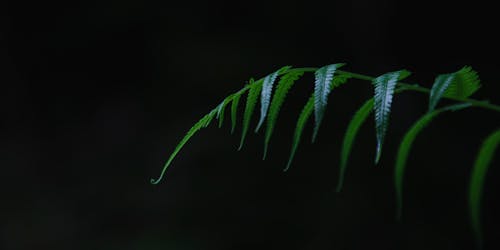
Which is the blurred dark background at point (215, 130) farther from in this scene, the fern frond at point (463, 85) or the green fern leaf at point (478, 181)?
the green fern leaf at point (478, 181)

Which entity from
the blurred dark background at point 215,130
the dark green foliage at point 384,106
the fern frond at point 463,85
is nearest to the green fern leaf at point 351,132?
the dark green foliage at point 384,106

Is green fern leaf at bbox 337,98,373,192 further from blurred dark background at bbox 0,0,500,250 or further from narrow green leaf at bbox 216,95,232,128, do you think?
blurred dark background at bbox 0,0,500,250

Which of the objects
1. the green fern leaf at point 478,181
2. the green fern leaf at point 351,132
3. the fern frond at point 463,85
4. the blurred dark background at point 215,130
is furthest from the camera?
the blurred dark background at point 215,130

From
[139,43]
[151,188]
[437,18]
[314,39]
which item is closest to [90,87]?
[139,43]

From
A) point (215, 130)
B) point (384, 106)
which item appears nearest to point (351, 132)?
point (384, 106)

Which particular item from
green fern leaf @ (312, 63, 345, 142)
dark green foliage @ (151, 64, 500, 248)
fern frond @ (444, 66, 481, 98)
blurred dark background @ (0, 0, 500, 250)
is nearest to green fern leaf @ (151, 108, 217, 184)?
dark green foliage @ (151, 64, 500, 248)

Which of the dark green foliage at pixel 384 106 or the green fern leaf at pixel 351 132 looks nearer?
the dark green foliage at pixel 384 106

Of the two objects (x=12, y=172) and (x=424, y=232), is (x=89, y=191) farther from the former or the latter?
→ (x=424, y=232)
